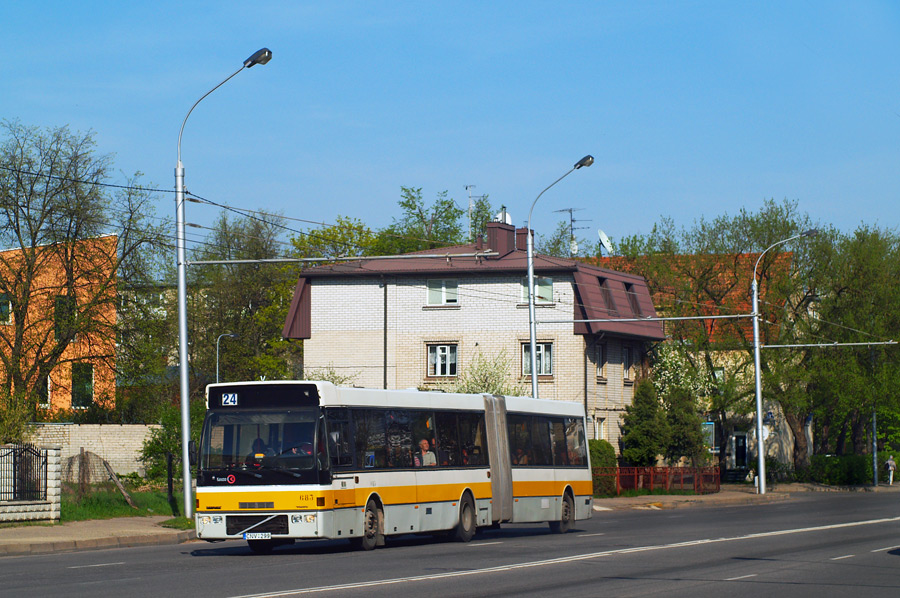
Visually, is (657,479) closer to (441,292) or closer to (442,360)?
(442,360)

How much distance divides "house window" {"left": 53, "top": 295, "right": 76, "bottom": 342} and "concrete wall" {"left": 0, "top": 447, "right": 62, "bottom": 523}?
18840 mm

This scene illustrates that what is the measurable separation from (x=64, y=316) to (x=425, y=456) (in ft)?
87.7

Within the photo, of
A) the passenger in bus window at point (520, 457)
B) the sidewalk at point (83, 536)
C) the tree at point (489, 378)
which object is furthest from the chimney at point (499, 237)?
the sidewalk at point (83, 536)

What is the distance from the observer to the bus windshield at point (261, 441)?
19.4 metres

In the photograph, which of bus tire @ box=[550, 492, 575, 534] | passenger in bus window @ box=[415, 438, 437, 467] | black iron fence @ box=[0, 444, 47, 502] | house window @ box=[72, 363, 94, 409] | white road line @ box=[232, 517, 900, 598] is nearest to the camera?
white road line @ box=[232, 517, 900, 598]

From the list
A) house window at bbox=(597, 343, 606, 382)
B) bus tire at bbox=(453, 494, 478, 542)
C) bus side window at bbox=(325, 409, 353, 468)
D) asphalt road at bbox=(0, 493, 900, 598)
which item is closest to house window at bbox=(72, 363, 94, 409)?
house window at bbox=(597, 343, 606, 382)

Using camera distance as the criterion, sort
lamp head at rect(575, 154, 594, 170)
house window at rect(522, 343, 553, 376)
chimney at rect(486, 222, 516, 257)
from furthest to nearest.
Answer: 1. chimney at rect(486, 222, 516, 257)
2. house window at rect(522, 343, 553, 376)
3. lamp head at rect(575, 154, 594, 170)

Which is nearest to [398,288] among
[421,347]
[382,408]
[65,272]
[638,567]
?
[421,347]

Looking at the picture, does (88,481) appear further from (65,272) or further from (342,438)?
(65,272)

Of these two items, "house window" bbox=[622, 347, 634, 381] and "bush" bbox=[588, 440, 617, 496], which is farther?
"house window" bbox=[622, 347, 634, 381]

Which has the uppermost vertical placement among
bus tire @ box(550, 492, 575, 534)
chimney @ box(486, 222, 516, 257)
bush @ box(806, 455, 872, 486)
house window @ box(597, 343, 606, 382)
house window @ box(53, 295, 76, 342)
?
chimney @ box(486, 222, 516, 257)

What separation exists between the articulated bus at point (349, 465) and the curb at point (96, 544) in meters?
3.85

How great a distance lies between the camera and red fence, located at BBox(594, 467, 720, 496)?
46.1 meters

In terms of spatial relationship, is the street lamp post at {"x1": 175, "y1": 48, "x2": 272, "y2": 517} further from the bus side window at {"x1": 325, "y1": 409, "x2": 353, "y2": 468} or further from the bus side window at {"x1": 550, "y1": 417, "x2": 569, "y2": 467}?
the bus side window at {"x1": 550, "y1": 417, "x2": 569, "y2": 467}
